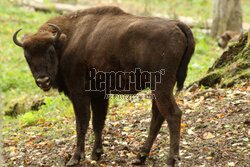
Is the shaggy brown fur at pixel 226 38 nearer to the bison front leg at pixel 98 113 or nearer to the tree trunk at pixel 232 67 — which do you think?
the tree trunk at pixel 232 67

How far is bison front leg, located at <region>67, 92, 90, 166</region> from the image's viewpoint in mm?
5508

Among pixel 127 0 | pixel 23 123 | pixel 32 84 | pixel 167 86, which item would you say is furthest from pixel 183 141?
pixel 127 0

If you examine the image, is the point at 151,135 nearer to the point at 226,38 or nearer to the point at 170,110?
the point at 170,110

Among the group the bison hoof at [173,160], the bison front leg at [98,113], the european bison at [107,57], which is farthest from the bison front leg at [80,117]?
the bison hoof at [173,160]

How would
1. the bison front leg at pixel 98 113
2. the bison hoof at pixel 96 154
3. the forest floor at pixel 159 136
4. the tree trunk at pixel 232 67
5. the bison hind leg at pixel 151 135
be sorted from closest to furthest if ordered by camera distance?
the forest floor at pixel 159 136
the bison hind leg at pixel 151 135
the bison hoof at pixel 96 154
the bison front leg at pixel 98 113
the tree trunk at pixel 232 67

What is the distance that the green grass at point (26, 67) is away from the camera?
28.1ft

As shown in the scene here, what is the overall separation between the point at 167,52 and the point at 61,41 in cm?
190

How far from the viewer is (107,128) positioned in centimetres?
Answer: 684

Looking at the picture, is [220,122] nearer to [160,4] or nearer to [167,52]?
[167,52]

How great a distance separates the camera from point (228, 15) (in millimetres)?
13398

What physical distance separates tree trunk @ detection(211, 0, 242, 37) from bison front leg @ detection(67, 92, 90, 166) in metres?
9.65

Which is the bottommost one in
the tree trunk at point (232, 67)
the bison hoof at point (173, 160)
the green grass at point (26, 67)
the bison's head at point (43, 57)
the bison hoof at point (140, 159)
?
the green grass at point (26, 67)

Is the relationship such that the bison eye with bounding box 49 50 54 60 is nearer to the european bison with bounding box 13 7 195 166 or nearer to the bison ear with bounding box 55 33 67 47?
the european bison with bounding box 13 7 195 166

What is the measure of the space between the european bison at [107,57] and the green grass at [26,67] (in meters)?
2.64
